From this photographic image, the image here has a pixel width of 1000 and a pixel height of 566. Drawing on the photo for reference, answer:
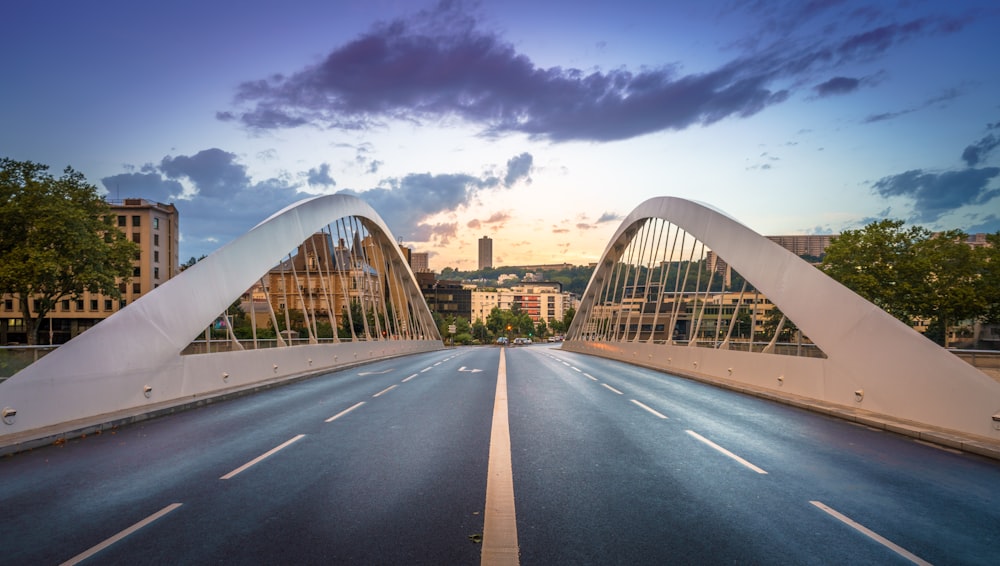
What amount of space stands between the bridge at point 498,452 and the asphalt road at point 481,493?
0.12 ft

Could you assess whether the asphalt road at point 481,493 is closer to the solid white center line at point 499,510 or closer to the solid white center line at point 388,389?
the solid white center line at point 499,510

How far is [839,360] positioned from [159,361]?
13.8 m

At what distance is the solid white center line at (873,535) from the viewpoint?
4597mm

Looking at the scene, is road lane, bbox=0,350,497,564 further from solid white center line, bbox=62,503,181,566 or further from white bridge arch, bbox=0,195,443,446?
white bridge arch, bbox=0,195,443,446

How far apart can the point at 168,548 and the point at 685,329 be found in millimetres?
25611

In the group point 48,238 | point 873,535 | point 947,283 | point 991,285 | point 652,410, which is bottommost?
point 652,410

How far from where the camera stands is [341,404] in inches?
524

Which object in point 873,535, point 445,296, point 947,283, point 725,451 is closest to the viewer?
point 873,535

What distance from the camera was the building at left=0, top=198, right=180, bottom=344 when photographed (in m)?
77.9

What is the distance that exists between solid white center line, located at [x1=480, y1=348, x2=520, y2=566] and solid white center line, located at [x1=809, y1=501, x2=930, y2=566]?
3.00 meters

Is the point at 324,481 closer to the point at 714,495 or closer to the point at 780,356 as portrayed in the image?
the point at 714,495

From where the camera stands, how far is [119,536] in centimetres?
491

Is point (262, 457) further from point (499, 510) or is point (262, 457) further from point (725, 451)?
point (725, 451)

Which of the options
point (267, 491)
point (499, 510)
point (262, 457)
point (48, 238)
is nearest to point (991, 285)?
point (499, 510)
